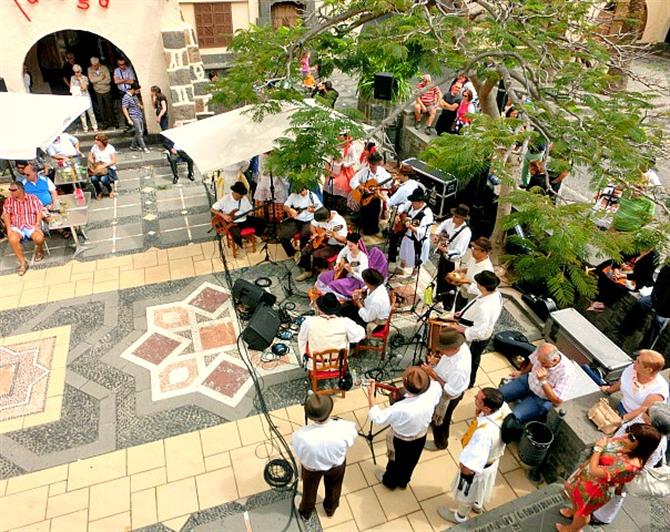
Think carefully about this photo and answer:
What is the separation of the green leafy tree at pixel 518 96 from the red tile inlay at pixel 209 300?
8.79 feet

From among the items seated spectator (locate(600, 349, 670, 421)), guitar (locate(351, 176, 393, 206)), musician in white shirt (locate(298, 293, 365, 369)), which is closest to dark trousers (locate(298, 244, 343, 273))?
guitar (locate(351, 176, 393, 206))

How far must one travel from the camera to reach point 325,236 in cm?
804

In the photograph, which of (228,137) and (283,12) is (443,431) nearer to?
(228,137)

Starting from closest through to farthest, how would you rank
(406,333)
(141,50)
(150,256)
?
(406,333)
(150,256)
(141,50)

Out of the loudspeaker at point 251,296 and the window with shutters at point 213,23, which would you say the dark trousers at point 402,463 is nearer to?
the loudspeaker at point 251,296

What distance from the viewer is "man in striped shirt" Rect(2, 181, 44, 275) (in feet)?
28.5

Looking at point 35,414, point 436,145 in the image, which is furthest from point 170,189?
point 436,145

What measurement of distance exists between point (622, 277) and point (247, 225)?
614cm

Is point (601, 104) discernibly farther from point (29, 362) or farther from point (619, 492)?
point (29, 362)

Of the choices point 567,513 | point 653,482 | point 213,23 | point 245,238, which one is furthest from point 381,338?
point 213,23

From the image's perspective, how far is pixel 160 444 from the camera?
5.85 m

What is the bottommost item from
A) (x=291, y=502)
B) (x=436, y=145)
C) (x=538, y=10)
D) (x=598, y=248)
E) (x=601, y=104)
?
(x=291, y=502)

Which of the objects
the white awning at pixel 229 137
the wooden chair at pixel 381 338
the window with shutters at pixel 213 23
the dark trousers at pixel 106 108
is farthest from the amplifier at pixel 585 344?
the window with shutters at pixel 213 23

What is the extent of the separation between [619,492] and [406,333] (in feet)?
11.6
